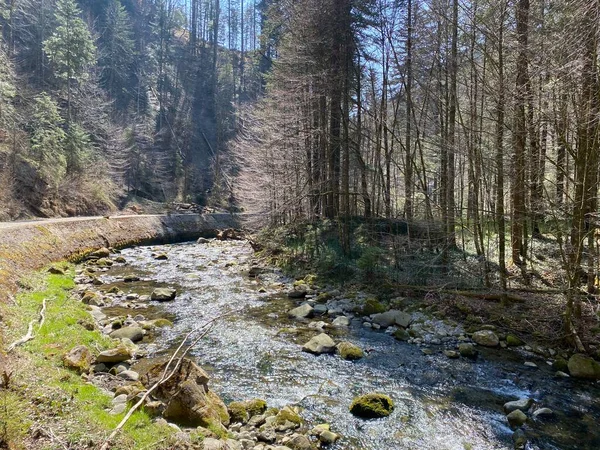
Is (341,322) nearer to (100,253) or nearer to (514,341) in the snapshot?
(514,341)

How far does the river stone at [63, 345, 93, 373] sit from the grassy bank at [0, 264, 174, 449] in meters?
0.11

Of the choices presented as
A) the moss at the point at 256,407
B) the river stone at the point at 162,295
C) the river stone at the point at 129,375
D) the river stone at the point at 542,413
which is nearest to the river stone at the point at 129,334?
the river stone at the point at 129,375

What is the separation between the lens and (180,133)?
160 ft

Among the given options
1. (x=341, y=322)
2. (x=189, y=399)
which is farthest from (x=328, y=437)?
(x=341, y=322)

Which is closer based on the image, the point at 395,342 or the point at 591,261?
the point at 591,261

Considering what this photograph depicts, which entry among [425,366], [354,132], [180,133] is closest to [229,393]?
[425,366]

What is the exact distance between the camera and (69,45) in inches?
1145

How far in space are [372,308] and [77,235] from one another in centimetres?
1496

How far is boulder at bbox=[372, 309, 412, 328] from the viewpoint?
31.3 feet

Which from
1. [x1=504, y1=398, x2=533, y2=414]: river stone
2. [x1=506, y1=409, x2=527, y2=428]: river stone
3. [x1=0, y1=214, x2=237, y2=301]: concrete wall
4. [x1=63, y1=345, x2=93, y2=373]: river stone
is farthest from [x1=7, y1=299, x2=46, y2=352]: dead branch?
[x1=504, y1=398, x2=533, y2=414]: river stone

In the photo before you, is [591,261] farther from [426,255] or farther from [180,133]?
[180,133]

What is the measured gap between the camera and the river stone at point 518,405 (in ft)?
18.5

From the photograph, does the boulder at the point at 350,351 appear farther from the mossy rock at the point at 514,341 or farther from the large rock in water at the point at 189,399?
the mossy rock at the point at 514,341

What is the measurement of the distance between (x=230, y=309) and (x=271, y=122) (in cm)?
1107
